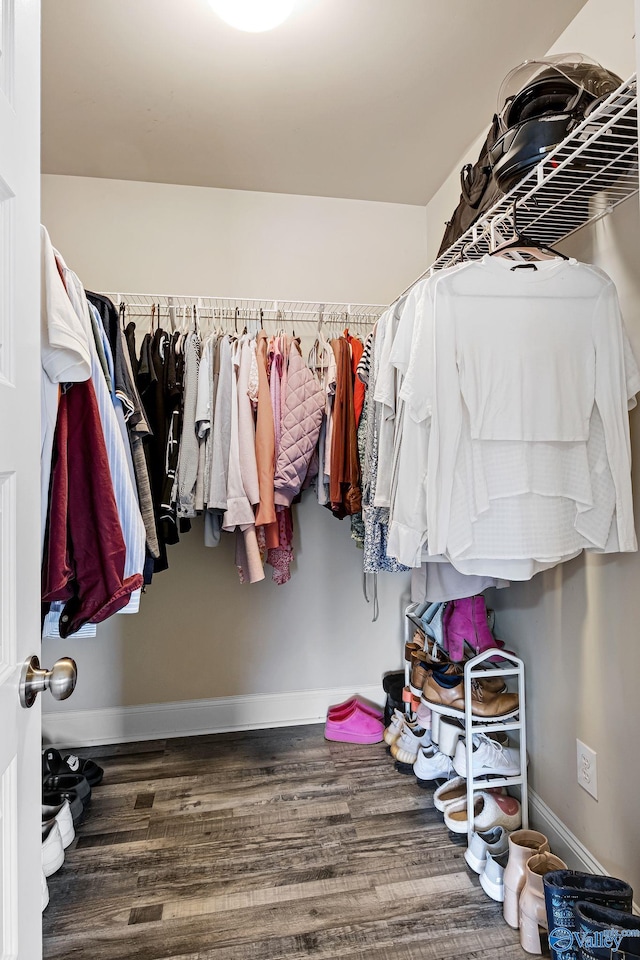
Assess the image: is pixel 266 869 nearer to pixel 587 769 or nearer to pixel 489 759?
pixel 489 759

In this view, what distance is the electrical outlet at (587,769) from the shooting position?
1.49m

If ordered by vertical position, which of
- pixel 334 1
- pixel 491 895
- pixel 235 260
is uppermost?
pixel 334 1

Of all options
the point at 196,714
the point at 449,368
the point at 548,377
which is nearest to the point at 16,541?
the point at 449,368

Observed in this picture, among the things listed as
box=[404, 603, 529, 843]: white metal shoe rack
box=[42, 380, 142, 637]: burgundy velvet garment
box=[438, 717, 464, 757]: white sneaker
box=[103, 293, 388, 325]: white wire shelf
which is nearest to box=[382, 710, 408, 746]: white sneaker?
box=[438, 717, 464, 757]: white sneaker

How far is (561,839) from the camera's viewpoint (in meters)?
1.61

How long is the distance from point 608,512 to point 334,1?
1.51 metres

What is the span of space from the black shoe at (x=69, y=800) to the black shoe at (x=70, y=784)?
0.02m

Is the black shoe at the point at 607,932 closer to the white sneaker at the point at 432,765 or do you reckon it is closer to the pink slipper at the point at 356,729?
the white sneaker at the point at 432,765

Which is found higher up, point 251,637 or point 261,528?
point 261,528

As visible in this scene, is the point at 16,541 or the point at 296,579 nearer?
the point at 16,541

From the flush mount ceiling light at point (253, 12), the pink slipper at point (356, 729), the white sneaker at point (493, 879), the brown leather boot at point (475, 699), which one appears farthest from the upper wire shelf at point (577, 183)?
the pink slipper at point (356, 729)

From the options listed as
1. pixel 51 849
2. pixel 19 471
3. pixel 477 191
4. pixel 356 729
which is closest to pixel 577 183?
pixel 477 191

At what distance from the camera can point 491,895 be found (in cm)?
145

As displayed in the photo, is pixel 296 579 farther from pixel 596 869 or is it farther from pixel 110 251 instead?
pixel 110 251
